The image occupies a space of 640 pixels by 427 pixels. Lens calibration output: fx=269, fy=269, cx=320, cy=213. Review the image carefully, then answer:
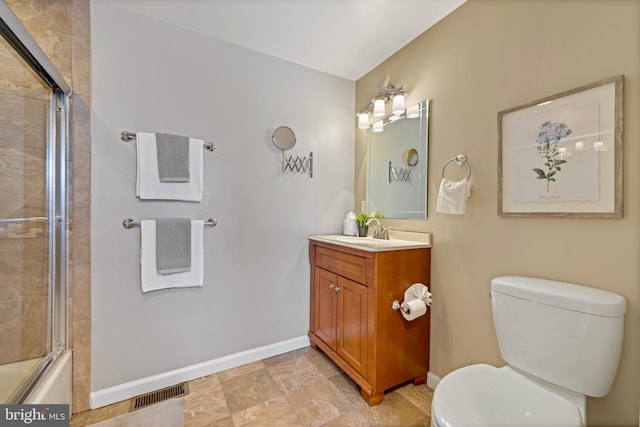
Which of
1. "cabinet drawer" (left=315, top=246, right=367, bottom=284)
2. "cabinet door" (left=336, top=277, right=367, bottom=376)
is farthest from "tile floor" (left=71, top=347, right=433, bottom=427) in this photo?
"cabinet drawer" (left=315, top=246, right=367, bottom=284)

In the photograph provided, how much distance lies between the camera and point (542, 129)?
4.07ft

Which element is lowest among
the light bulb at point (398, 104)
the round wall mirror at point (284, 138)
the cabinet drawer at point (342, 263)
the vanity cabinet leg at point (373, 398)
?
the vanity cabinet leg at point (373, 398)

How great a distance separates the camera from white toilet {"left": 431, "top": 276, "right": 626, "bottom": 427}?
92 centimetres

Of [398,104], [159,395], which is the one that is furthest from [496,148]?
[159,395]

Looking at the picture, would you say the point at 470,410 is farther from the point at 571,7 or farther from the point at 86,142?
the point at 86,142

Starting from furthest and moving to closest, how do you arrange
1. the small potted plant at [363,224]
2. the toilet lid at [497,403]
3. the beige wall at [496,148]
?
the small potted plant at [363,224], the beige wall at [496,148], the toilet lid at [497,403]

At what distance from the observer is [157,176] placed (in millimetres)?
1671

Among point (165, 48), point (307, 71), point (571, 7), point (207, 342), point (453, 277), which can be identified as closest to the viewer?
point (571, 7)

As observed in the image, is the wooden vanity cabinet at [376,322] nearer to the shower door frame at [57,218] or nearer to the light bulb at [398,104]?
the light bulb at [398,104]

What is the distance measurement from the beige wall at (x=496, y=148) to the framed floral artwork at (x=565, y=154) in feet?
0.12

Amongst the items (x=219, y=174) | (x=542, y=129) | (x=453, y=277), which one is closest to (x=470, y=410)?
(x=453, y=277)

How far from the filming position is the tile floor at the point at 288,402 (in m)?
1.45

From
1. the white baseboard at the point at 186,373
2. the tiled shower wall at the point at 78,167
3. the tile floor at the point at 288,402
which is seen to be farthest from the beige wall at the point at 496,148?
the tiled shower wall at the point at 78,167

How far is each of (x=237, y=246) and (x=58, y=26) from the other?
159 cm
